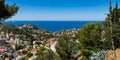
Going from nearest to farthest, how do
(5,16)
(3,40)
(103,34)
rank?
(5,16) → (103,34) → (3,40)

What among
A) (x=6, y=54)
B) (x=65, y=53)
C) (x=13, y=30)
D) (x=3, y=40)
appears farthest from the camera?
(x=13, y=30)

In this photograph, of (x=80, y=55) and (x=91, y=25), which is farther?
(x=80, y=55)

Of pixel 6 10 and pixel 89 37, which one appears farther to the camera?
pixel 89 37

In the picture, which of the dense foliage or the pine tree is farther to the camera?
the dense foliage

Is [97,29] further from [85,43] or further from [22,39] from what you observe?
[22,39]

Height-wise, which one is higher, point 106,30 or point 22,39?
point 106,30

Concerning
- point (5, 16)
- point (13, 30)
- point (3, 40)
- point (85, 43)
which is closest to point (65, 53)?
point (85, 43)

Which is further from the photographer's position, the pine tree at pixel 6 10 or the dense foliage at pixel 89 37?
the dense foliage at pixel 89 37

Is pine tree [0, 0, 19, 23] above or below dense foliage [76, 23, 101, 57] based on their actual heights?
above

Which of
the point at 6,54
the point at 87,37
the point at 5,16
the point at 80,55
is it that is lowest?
the point at 6,54

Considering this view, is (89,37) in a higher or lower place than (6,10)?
lower

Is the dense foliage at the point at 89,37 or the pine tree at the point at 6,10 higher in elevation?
the pine tree at the point at 6,10
